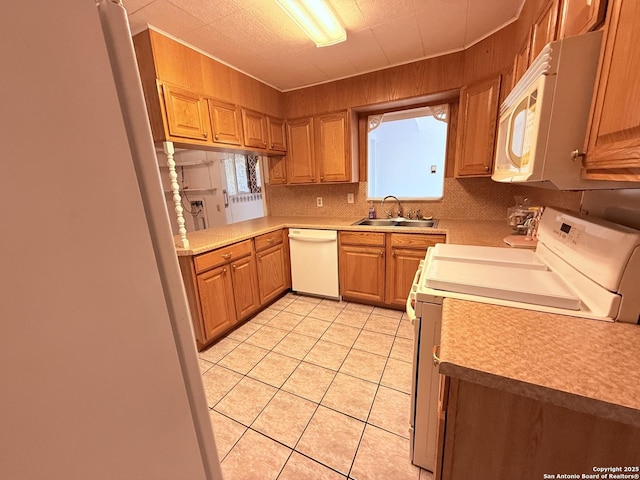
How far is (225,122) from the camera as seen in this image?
7.69ft

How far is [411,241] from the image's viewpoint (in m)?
2.41

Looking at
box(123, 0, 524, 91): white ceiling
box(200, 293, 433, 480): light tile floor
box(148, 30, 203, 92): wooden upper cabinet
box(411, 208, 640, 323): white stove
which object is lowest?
box(200, 293, 433, 480): light tile floor

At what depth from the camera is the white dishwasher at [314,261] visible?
2764 mm

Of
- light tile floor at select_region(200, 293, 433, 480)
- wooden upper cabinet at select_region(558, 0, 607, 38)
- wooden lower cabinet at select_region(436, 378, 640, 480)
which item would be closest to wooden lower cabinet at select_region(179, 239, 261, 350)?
light tile floor at select_region(200, 293, 433, 480)

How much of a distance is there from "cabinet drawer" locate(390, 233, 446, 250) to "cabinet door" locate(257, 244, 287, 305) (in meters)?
1.25

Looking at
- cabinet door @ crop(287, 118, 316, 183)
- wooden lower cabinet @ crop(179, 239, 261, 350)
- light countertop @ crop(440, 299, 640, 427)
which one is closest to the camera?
light countertop @ crop(440, 299, 640, 427)

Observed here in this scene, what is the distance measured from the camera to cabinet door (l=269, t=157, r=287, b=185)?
10.5 ft

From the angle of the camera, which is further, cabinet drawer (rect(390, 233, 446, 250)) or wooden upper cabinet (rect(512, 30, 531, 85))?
cabinet drawer (rect(390, 233, 446, 250))

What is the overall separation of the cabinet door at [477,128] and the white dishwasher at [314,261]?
4.51 feet

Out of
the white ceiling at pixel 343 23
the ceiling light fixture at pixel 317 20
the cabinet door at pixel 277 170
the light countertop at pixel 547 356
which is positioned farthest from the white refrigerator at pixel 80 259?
the cabinet door at pixel 277 170

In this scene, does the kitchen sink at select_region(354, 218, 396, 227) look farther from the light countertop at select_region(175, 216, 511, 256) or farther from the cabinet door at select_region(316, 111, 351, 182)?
the cabinet door at select_region(316, 111, 351, 182)

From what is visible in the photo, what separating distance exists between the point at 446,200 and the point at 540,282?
1.89m

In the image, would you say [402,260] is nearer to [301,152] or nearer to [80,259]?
[301,152]

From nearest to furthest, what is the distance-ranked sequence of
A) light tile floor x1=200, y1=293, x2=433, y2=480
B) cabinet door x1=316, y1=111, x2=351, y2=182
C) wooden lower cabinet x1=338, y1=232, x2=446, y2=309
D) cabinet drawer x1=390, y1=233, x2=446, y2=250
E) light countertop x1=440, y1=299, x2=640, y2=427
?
light countertop x1=440, y1=299, x2=640, y2=427 → light tile floor x1=200, y1=293, x2=433, y2=480 → cabinet drawer x1=390, y1=233, x2=446, y2=250 → wooden lower cabinet x1=338, y1=232, x2=446, y2=309 → cabinet door x1=316, y1=111, x2=351, y2=182
